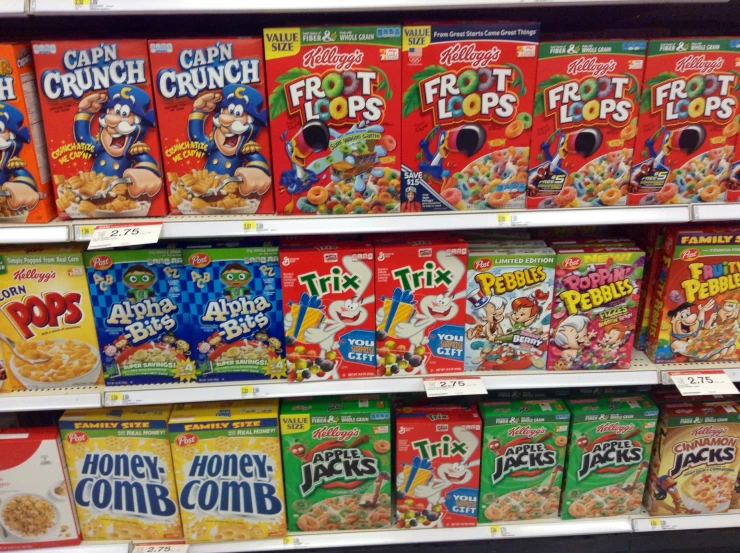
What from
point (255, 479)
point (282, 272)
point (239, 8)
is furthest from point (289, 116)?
point (255, 479)

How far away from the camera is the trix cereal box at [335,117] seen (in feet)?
4.43

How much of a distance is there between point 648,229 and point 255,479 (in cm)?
133

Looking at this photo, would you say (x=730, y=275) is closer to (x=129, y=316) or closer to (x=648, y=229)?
(x=648, y=229)

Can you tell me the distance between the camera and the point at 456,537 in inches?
70.5

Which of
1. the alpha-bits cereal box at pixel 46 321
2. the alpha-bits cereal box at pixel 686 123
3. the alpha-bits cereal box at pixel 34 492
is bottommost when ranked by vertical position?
the alpha-bits cereal box at pixel 34 492

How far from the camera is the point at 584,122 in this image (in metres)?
1.43

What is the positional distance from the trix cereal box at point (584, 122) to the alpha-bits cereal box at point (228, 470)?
0.97m

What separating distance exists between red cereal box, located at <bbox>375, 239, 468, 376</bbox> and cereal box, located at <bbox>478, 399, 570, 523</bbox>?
240mm

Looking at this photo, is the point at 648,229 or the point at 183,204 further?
the point at 648,229

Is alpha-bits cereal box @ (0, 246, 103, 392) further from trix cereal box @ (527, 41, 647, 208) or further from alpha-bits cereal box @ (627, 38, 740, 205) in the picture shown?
alpha-bits cereal box @ (627, 38, 740, 205)

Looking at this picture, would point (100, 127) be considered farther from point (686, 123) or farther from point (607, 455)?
point (607, 455)

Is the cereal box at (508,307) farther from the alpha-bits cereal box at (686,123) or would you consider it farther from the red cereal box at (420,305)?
the alpha-bits cereal box at (686,123)

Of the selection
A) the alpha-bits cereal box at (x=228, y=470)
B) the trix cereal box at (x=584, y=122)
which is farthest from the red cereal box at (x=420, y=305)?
the alpha-bits cereal box at (x=228, y=470)

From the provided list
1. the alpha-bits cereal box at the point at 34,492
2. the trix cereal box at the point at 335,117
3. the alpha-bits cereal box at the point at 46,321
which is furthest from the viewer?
the alpha-bits cereal box at the point at 34,492
